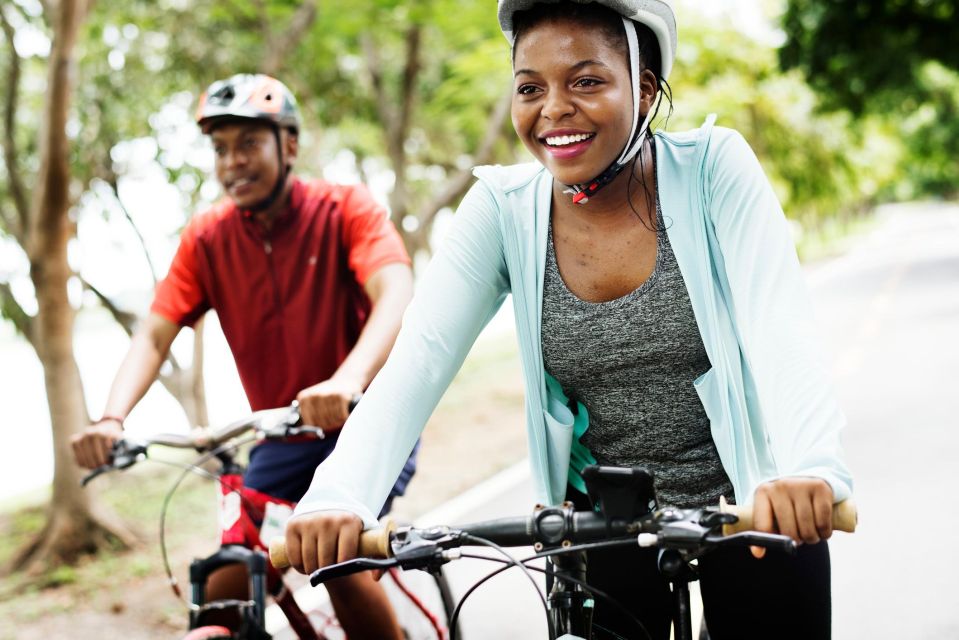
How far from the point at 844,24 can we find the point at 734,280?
1719 cm

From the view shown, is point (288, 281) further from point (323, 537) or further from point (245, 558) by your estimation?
point (323, 537)

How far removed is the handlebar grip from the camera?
1577mm

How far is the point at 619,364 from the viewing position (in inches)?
83.4

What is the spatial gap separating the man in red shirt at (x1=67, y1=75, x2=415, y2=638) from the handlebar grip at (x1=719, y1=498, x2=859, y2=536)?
1.67 meters

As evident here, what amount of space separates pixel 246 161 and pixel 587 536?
211 centimetres

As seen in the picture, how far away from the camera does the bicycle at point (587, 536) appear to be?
5.10 feet

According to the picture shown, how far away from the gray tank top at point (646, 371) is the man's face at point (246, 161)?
1446 mm

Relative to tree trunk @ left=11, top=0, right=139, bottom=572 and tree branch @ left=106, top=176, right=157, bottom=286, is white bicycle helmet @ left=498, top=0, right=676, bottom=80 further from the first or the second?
tree branch @ left=106, top=176, right=157, bottom=286

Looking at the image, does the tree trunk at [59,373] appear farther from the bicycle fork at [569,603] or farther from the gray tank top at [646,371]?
the bicycle fork at [569,603]

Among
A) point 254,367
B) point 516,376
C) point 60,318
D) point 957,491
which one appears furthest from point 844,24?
point 254,367

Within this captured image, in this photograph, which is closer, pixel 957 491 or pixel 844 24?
pixel 957 491

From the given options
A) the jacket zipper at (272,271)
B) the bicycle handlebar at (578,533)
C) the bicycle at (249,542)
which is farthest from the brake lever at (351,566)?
the jacket zipper at (272,271)

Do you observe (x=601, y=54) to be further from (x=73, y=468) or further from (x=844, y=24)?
(x=844, y=24)

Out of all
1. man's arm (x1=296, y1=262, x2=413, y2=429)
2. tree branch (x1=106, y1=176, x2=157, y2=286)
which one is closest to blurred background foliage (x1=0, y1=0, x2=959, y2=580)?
tree branch (x1=106, y1=176, x2=157, y2=286)
